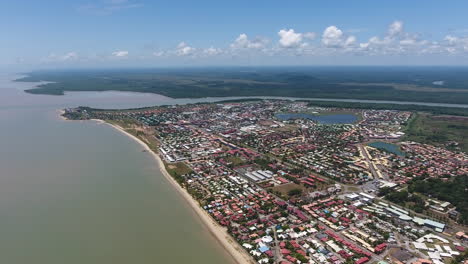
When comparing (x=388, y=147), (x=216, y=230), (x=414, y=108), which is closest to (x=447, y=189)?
(x=388, y=147)

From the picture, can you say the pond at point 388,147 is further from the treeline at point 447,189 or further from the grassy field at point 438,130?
the treeline at point 447,189

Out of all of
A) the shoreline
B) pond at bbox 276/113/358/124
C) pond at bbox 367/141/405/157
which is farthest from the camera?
pond at bbox 276/113/358/124

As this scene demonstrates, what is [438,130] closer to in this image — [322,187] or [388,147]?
[388,147]

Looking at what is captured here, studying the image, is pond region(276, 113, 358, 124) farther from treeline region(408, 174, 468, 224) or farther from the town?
treeline region(408, 174, 468, 224)

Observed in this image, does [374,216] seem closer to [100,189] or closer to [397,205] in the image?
[397,205]

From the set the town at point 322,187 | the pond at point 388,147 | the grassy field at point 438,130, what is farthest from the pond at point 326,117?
the pond at point 388,147

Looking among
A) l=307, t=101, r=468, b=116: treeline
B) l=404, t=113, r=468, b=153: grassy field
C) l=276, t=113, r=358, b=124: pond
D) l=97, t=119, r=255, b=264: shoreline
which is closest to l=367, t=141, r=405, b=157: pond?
l=404, t=113, r=468, b=153: grassy field
